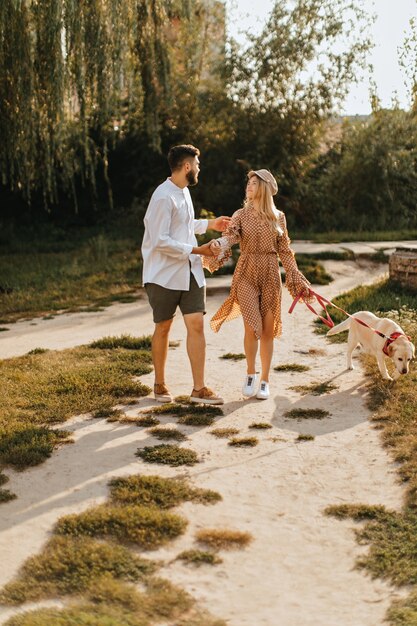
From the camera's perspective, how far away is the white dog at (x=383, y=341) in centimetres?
682

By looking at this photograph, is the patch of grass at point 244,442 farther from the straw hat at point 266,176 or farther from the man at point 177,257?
the straw hat at point 266,176

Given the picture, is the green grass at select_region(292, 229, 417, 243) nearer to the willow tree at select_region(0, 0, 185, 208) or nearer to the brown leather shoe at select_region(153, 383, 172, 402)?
the willow tree at select_region(0, 0, 185, 208)

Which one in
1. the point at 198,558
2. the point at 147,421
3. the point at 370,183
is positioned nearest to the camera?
the point at 198,558

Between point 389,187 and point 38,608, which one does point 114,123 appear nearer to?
point 389,187

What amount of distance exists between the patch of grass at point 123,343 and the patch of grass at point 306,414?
2.55 m

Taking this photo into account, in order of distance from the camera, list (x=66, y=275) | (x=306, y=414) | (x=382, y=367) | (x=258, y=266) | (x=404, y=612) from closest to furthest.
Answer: (x=404, y=612) → (x=306, y=414) → (x=258, y=266) → (x=382, y=367) → (x=66, y=275)

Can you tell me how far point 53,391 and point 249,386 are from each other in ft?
5.24

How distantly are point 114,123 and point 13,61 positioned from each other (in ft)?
23.0

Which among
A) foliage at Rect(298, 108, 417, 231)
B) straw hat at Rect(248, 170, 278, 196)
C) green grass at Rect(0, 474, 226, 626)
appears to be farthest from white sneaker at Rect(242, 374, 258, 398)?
foliage at Rect(298, 108, 417, 231)

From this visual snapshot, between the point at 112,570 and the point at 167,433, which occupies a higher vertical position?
the point at 167,433

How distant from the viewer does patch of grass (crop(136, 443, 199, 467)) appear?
5.46 metres

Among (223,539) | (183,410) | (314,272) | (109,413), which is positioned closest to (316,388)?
(183,410)

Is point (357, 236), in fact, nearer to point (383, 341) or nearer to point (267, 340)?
point (383, 341)

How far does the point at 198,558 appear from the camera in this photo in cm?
418
